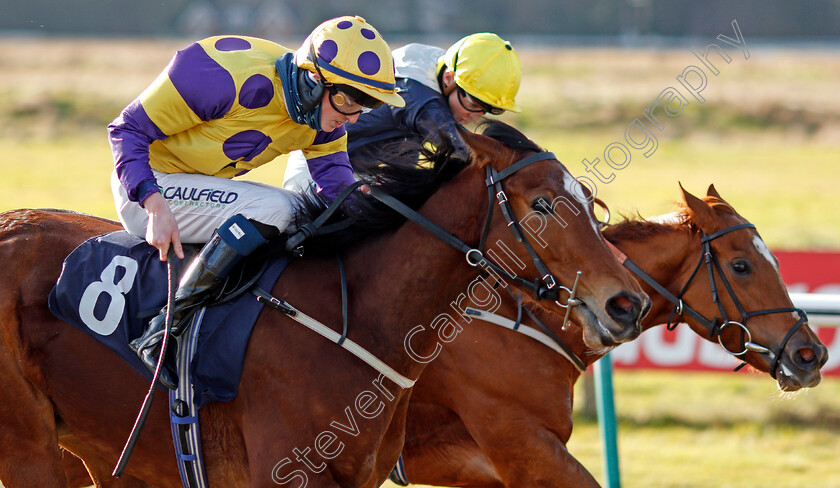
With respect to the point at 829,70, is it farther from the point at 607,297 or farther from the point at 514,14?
the point at 607,297

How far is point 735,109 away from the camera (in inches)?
1021

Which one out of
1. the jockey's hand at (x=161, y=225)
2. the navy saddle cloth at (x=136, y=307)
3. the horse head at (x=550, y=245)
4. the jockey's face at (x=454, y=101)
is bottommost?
the navy saddle cloth at (x=136, y=307)

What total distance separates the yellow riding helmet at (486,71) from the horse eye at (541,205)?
150cm

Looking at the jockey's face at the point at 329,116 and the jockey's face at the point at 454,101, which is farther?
the jockey's face at the point at 454,101

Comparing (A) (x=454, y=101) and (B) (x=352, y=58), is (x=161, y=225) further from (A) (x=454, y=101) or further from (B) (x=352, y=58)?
(A) (x=454, y=101)

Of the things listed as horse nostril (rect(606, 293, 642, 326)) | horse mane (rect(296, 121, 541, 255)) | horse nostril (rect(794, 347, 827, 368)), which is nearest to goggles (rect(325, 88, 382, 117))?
horse mane (rect(296, 121, 541, 255))

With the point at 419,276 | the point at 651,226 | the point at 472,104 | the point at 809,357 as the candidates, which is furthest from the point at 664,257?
the point at 419,276

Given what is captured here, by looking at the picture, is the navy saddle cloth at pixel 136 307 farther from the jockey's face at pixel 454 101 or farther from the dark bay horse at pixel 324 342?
the jockey's face at pixel 454 101

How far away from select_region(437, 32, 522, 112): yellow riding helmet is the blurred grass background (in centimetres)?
280

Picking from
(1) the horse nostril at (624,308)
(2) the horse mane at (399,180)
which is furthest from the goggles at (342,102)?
(1) the horse nostril at (624,308)

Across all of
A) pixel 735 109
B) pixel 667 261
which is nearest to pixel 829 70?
pixel 735 109

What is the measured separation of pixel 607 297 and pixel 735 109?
82.6ft

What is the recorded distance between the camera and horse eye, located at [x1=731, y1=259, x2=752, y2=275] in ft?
12.6

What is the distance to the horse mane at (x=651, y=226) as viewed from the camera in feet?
13.1
